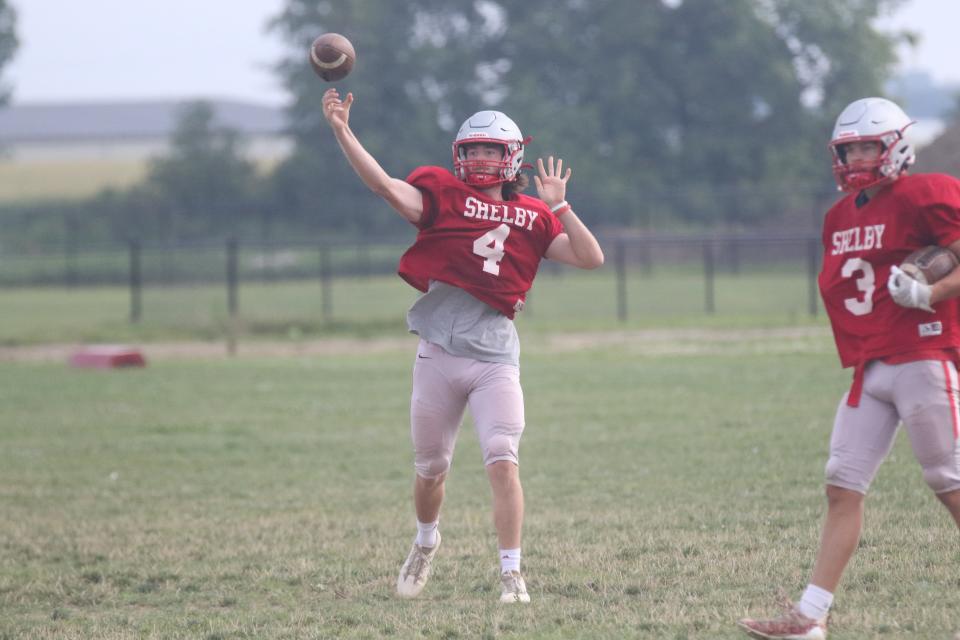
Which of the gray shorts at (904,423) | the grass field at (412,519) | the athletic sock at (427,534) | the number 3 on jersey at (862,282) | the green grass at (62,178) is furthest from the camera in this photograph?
the green grass at (62,178)

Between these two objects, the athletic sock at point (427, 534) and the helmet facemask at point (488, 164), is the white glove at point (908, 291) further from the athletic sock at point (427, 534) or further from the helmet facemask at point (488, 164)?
the athletic sock at point (427, 534)

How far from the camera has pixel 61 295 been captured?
34.4m

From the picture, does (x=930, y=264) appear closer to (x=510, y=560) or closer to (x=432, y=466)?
(x=510, y=560)

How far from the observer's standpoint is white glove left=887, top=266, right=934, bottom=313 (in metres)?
4.43

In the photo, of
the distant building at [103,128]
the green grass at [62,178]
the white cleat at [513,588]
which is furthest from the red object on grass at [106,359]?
the distant building at [103,128]

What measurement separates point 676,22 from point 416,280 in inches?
1829

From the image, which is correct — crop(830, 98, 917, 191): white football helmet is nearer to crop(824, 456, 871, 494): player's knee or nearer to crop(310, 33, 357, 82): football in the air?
crop(824, 456, 871, 494): player's knee

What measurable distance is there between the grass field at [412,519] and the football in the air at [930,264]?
4.29ft

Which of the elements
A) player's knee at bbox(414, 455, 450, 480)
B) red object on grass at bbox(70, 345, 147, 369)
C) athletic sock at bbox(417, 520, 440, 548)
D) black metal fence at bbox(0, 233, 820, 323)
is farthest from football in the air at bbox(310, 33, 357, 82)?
black metal fence at bbox(0, 233, 820, 323)

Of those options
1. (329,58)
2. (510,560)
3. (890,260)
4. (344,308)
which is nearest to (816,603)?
(890,260)

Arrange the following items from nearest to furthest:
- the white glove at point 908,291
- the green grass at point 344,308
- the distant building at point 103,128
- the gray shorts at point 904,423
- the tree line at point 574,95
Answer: the white glove at point 908,291
the gray shorts at point 904,423
the green grass at point 344,308
the tree line at point 574,95
the distant building at point 103,128

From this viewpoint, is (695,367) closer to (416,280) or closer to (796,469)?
(796,469)

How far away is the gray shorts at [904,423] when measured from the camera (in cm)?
454

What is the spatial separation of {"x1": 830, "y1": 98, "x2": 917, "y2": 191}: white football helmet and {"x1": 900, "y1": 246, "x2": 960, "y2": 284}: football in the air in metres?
0.32
